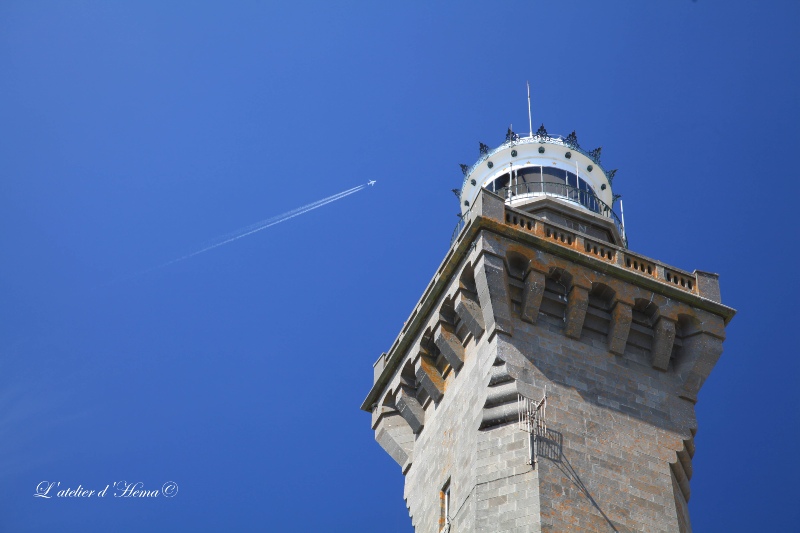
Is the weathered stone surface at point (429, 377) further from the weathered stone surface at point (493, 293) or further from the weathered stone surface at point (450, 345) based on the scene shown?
the weathered stone surface at point (493, 293)

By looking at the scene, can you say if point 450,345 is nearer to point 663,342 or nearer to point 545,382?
point 545,382

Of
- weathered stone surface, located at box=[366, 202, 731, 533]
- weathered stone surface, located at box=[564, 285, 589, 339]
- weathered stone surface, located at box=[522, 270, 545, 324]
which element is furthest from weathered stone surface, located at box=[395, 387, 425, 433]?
weathered stone surface, located at box=[564, 285, 589, 339]

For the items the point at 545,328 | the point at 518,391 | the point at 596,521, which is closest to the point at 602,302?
the point at 545,328

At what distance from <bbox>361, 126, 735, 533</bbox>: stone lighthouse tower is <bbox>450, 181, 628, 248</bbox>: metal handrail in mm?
3390

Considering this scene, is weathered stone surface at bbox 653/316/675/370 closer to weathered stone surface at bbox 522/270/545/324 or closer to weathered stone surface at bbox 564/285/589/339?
weathered stone surface at bbox 564/285/589/339

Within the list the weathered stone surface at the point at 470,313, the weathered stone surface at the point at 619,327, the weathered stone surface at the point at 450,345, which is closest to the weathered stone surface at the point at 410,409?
the weathered stone surface at the point at 450,345

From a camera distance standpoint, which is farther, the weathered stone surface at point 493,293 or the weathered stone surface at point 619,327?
the weathered stone surface at point 619,327

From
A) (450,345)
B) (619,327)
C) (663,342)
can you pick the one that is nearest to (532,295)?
(619,327)

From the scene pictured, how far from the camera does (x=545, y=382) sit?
4519 centimetres

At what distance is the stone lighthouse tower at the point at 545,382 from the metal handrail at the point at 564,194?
11.1ft

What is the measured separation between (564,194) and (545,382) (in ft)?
40.3

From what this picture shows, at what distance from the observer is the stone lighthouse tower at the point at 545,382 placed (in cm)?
4291

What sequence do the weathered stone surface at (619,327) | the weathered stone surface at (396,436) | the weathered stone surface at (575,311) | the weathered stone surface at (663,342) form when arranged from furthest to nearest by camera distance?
the weathered stone surface at (396,436) → the weathered stone surface at (663,342) → the weathered stone surface at (619,327) → the weathered stone surface at (575,311)

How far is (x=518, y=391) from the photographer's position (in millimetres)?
44531
